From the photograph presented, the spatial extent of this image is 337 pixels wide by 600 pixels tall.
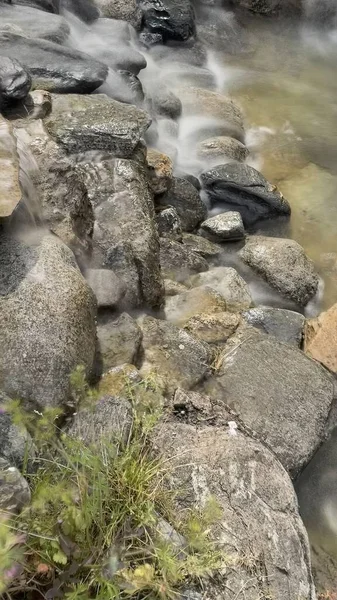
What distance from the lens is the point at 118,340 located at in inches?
163

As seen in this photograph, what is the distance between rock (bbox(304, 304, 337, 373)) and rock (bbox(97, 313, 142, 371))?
1.63 metres

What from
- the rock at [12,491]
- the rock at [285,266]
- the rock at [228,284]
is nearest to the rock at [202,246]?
the rock at [285,266]

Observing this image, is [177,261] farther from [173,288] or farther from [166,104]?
[166,104]

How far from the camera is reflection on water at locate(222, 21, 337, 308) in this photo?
6.75m

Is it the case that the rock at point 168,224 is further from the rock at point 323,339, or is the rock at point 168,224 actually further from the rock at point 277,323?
the rock at point 323,339

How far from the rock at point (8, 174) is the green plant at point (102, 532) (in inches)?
61.7

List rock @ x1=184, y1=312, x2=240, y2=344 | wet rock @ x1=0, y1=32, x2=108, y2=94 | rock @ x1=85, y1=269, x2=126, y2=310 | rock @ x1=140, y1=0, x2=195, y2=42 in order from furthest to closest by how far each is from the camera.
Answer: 1. rock @ x1=140, y1=0, x2=195, y2=42
2. wet rock @ x1=0, y1=32, x2=108, y2=94
3. rock @ x1=184, y1=312, x2=240, y2=344
4. rock @ x1=85, y1=269, x2=126, y2=310

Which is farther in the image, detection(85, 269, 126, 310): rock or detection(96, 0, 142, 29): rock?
detection(96, 0, 142, 29): rock

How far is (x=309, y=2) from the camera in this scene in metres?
12.3

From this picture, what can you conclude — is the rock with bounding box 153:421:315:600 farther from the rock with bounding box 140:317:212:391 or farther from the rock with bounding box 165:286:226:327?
the rock with bounding box 165:286:226:327

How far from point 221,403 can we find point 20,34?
584 cm

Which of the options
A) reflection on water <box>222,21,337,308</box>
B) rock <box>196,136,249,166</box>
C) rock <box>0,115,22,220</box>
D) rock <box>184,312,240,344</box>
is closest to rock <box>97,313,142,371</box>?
rock <box>184,312,240,344</box>

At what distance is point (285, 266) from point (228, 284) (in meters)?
0.76

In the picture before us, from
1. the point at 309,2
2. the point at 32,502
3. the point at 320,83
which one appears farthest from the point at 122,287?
the point at 309,2
